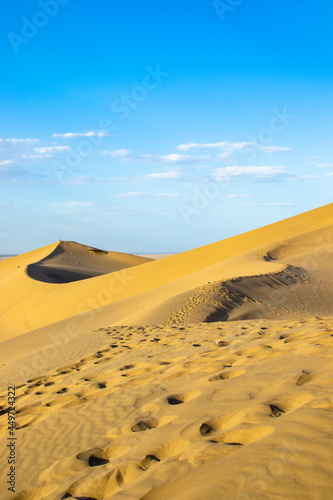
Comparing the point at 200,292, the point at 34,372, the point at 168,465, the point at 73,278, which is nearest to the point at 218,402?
the point at 168,465

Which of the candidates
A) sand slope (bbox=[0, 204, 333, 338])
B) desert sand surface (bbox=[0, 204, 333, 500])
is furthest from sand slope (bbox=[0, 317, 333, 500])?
sand slope (bbox=[0, 204, 333, 338])

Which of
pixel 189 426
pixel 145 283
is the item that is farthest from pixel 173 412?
pixel 145 283

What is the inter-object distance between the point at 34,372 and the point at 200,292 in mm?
6705

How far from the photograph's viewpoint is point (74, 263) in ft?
135

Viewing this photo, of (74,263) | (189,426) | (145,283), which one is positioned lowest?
(189,426)

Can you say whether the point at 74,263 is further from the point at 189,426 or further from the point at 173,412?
the point at 189,426

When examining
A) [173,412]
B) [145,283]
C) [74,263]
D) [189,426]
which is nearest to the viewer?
[189,426]

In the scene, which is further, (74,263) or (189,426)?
(74,263)

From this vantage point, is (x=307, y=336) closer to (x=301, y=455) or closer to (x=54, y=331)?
(x=301, y=455)

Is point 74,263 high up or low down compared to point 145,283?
up

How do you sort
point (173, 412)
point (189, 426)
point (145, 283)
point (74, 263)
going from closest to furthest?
point (189, 426) → point (173, 412) → point (145, 283) → point (74, 263)

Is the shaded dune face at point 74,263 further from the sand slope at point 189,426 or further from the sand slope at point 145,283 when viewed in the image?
the sand slope at point 189,426

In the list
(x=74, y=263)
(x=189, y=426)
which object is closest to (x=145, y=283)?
(x=74, y=263)

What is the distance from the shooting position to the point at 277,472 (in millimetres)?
→ 2379
